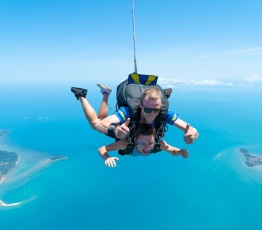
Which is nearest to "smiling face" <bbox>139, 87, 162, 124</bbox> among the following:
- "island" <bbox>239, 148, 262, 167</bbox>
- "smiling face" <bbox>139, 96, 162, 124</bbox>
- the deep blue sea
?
"smiling face" <bbox>139, 96, 162, 124</bbox>

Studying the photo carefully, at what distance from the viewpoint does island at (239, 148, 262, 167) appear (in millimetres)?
61166

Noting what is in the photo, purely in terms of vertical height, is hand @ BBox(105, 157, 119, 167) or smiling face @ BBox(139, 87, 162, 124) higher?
smiling face @ BBox(139, 87, 162, 124)

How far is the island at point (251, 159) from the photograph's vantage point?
201 ft

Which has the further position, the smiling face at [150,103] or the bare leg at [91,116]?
the bare leg at [91,116]

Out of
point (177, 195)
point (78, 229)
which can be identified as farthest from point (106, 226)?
point (177, 195)

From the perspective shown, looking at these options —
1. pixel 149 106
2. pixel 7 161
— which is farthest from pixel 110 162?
pixel 7 161

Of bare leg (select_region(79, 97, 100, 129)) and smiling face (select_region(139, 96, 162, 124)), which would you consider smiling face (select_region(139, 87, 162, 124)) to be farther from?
bare leg (select_region(79, 97, 100, 129))

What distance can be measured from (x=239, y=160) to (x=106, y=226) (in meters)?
43.7

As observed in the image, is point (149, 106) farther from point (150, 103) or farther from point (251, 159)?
point (251, 159)

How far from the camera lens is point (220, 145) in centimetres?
7594

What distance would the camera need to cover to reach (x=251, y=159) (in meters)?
64.6

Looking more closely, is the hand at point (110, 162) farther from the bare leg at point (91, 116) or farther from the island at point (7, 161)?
the island at point (7, 161)

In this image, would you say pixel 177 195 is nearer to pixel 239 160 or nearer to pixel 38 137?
pixel 239 160

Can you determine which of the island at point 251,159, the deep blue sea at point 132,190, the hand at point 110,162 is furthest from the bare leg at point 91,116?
the island at point 251,159
